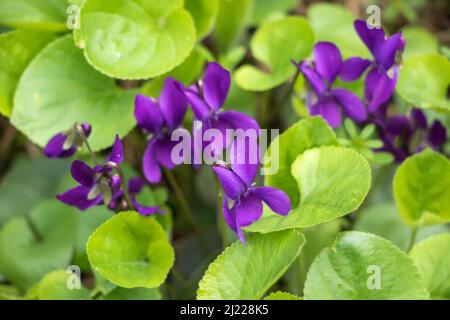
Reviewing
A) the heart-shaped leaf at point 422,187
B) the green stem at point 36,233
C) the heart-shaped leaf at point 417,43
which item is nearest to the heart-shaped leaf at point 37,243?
the green stem at point 36,233

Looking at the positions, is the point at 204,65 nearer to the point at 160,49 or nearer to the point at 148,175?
the point at 160,49

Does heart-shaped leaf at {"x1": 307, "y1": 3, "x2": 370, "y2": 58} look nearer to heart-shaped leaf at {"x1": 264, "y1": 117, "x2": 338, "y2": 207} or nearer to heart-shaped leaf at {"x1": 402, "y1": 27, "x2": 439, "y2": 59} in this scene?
heart-shaped leaf at {"x1": 402, "y1": 27, "x2": 439, "y2": 59}

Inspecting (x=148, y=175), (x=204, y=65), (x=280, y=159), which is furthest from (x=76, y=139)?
(x=204, y=65)

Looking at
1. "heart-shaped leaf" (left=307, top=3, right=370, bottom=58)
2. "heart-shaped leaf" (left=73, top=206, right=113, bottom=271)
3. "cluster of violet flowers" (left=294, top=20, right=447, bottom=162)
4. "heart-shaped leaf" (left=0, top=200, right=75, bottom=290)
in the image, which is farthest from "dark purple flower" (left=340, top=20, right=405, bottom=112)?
"heart-shaped leaf" (left=0, top=200, right=75, bottom=290)

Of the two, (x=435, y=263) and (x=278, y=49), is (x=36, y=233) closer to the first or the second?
(x=278, y=49)

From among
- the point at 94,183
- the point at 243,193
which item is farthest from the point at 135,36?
the point at 243,193
